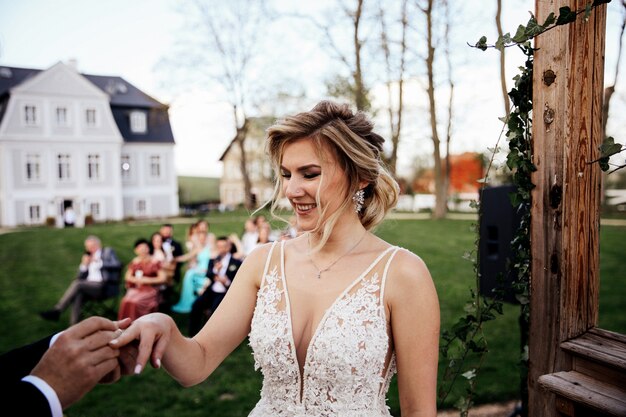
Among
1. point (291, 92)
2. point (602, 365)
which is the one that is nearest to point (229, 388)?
point (602, 365)

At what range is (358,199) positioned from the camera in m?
2.57

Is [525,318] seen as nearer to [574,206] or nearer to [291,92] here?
[574,206]

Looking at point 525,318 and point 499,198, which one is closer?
point 525,318

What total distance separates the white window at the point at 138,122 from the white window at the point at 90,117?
4.74 m

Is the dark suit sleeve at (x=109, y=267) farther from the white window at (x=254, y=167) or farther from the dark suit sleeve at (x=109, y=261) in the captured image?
the white window at (x=254, y=167)

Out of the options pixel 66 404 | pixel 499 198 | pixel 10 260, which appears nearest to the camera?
pixel 66 404

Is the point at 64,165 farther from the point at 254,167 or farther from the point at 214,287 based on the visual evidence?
the point at 214,287

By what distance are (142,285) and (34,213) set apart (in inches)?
1106

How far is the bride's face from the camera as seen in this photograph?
2.31 metres

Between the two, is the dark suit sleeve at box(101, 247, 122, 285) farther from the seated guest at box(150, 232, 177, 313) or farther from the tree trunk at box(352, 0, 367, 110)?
the tree trunk at box(352, 0, 367, 110)

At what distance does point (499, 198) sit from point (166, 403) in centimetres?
419

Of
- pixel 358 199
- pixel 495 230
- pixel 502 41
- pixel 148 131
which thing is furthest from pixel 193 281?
pixel 148 131

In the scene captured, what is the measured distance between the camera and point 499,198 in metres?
4.86

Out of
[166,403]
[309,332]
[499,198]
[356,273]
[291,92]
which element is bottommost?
[166,403]
